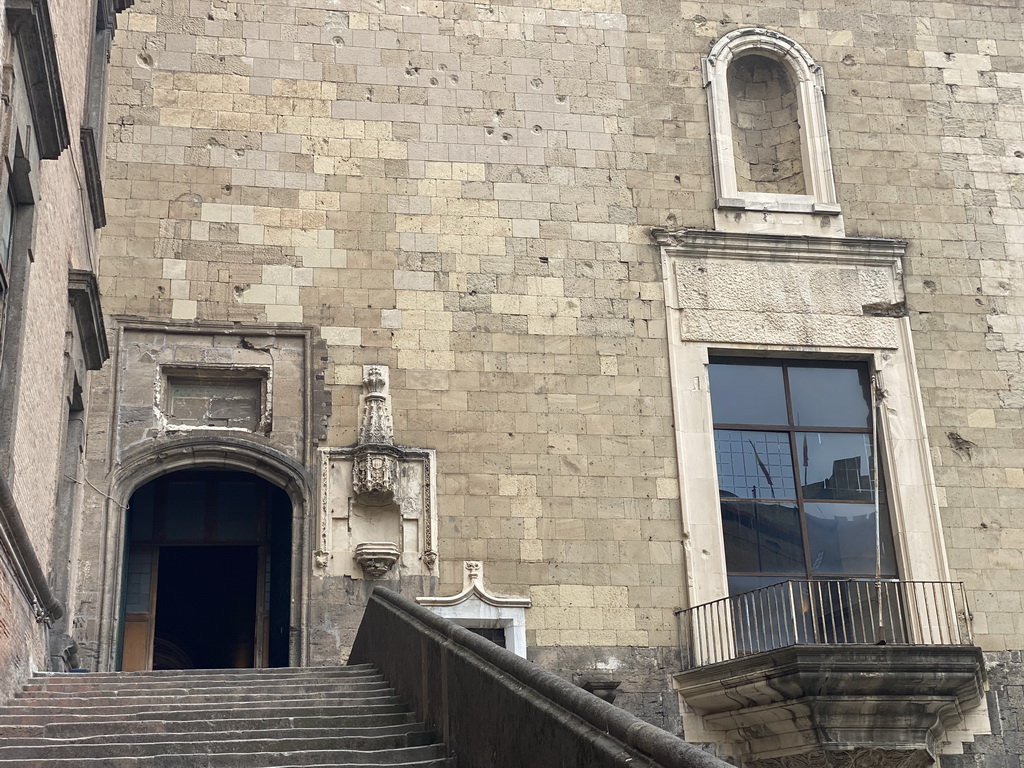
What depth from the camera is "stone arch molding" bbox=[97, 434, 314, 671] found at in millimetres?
12906

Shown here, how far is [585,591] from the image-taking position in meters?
13.6

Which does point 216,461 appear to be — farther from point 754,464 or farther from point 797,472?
point 797,472

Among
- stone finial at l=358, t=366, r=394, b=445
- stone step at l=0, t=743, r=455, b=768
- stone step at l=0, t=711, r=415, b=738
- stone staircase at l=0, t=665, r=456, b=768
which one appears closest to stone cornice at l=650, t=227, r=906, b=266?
stone finial at l=358, t=366, r=394, b=445

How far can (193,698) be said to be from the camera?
833 centimetres

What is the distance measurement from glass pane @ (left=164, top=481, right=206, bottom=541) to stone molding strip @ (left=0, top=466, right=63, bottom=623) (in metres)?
4.51

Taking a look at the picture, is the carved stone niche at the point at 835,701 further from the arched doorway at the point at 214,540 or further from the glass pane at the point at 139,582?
the glass pane at the point at 139,582

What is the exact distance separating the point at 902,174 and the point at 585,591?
6.29 metres

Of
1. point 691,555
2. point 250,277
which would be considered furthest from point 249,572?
point 691,555

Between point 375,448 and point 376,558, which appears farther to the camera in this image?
point 375,448

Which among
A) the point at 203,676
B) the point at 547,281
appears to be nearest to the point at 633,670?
the point at 547,281

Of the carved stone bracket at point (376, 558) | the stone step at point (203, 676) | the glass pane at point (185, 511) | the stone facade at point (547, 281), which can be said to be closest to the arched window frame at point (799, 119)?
the stone facade at point (547, 281)

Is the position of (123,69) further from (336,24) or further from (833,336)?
(833,336)

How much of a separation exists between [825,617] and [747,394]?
259 centimetres

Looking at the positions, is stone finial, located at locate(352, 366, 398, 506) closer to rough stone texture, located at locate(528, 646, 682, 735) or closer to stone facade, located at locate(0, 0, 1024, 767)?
stone facade, located at locate(0, 0, 1024, 767)
